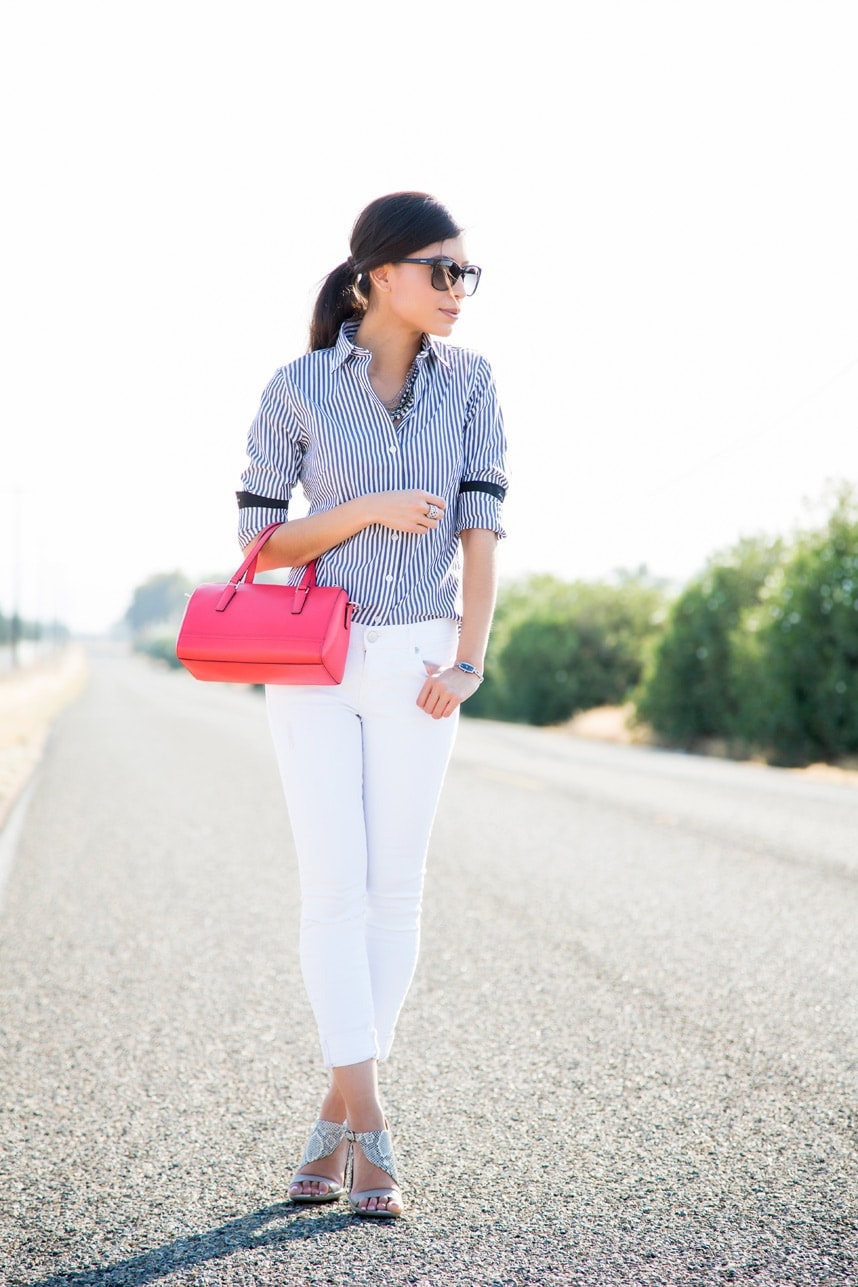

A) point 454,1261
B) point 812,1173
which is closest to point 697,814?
point 812,1173

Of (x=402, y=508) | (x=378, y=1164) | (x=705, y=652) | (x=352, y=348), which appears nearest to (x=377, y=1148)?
(x=378, y=1164)

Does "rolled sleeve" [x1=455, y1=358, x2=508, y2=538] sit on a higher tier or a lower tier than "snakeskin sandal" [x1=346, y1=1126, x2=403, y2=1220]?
higher

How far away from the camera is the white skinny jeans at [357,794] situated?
2492 millimetres

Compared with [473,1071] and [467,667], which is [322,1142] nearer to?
[473,1071]

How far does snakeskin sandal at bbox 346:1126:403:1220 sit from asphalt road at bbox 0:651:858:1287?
1.9 inches

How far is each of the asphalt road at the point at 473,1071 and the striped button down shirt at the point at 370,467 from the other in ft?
2.84

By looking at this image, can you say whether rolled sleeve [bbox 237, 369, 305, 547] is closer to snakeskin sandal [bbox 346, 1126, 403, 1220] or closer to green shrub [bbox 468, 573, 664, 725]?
snakeskin sandal [bbox 346, 1126, 403, 1220]

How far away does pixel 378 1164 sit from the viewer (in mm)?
2482

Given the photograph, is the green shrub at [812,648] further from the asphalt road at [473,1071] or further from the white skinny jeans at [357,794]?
the white skinny jeans at [357,794]

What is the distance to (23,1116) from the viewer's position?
304 cm

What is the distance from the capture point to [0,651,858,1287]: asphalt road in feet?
7.66

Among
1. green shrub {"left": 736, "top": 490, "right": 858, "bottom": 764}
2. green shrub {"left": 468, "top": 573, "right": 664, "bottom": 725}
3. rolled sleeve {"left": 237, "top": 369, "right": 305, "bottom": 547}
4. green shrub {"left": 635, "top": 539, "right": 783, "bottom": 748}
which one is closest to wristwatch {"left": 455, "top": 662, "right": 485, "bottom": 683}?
rolled sleeve {"left": 237, "top": 369, "right": 305, "bottom": 547}

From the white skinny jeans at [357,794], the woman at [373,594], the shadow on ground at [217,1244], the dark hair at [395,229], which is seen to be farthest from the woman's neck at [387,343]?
the shadow on ground at [217,1244]

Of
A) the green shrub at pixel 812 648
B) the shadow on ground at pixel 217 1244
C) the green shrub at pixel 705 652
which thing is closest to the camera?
the shadow on ground at pixel 217 1244
